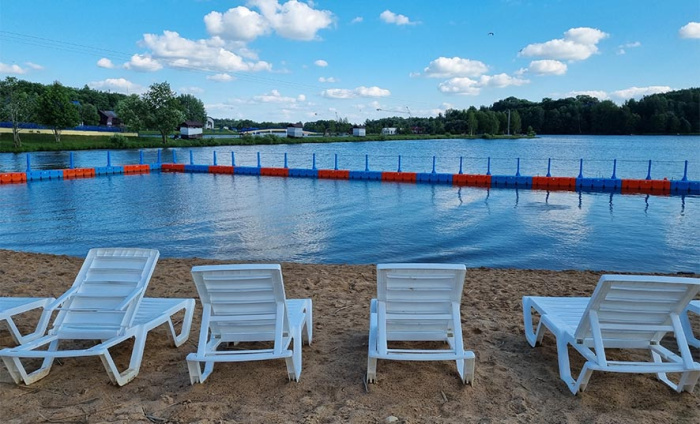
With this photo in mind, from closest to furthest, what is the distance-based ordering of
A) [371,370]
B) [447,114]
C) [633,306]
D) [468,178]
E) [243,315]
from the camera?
[633,306]
[371,370]
[243,315]
[468,178]
[447,114]

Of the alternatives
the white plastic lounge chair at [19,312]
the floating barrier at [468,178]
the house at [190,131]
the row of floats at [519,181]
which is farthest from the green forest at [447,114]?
the white plastic lounge chair at [19,312]

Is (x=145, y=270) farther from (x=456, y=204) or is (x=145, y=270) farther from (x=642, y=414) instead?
(x=456, y=204)

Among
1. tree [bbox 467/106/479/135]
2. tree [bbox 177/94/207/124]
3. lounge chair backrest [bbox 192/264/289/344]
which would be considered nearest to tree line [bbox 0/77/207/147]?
lounge chair backrest [bbox 192/264/289/344]

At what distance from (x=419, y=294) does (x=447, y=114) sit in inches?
6020

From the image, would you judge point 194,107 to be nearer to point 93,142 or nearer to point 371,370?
point 93,142

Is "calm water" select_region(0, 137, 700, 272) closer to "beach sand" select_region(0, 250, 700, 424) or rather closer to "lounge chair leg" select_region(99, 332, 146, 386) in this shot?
"beach sand" select_region(0, 250, 700, 424)

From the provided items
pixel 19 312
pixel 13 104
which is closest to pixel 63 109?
pixel 13 104

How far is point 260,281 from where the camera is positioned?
333 cm

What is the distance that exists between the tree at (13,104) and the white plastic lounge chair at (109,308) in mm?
51452

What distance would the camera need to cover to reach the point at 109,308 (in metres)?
3.78

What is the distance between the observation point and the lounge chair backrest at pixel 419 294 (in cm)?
332

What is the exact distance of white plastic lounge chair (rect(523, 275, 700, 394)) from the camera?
122 inches

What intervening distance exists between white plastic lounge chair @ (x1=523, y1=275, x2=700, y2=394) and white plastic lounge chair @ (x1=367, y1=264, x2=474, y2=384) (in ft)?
2.46

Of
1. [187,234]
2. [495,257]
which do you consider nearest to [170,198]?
[187,234]
